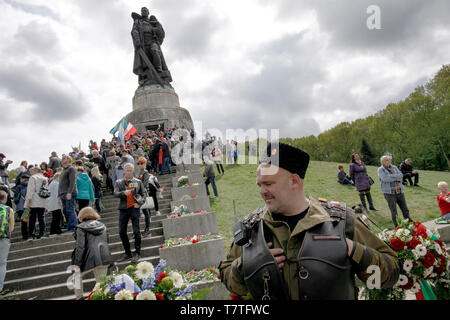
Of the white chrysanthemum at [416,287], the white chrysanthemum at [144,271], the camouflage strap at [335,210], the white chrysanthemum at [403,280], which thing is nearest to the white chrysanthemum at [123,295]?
the white chrysanthemum at [144,271]

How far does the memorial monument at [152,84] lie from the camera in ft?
83.9

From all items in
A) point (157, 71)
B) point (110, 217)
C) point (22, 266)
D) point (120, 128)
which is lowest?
point (22, 266)

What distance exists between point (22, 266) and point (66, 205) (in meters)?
1.73

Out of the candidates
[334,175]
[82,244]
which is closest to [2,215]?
[82,244]

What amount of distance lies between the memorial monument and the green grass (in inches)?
428

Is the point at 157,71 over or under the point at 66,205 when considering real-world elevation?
over

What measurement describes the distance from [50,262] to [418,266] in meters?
7.71

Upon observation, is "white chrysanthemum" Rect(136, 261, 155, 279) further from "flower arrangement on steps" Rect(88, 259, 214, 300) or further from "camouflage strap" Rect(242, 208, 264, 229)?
"camouflage strap" Rect(242, 208, 264, 229)

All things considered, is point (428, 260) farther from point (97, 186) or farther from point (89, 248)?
point (97, 186)

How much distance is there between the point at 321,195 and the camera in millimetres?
12250

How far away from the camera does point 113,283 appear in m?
2.46

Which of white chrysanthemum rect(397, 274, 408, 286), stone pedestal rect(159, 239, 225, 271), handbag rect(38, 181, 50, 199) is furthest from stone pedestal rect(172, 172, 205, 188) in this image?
white chrysanthemum rect(397, 274, 408, 286)

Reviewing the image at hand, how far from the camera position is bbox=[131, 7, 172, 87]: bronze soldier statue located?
27625 mm

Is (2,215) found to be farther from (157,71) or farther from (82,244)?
(157,71)
